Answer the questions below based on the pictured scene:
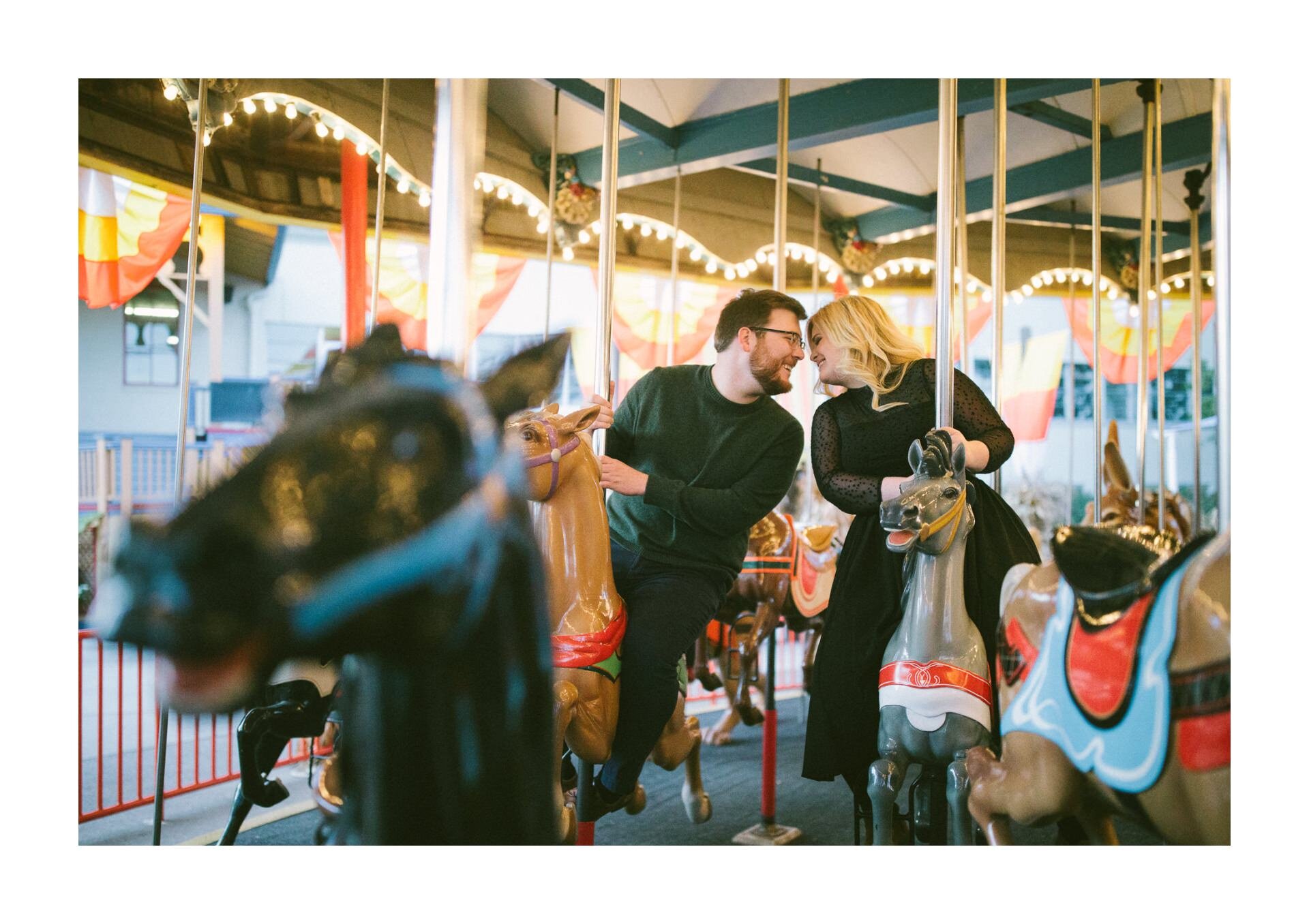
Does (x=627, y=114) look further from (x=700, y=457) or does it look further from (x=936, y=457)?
(x=936, y=457)

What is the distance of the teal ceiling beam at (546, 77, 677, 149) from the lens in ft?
12.3

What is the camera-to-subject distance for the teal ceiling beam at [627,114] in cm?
375

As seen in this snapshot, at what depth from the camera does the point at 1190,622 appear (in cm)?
128

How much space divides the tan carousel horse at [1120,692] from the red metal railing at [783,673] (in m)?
3.89

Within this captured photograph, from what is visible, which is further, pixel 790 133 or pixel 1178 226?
pixel 1178 226

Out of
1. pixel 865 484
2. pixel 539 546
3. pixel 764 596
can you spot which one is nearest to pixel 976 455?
pixel 865 484

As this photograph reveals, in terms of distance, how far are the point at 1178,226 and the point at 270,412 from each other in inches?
239

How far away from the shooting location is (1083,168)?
4.83 metres

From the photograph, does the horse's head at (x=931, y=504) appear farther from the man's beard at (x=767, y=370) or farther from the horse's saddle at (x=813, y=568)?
the horse's saddle at (x=813, y=568)

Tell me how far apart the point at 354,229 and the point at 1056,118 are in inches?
134
